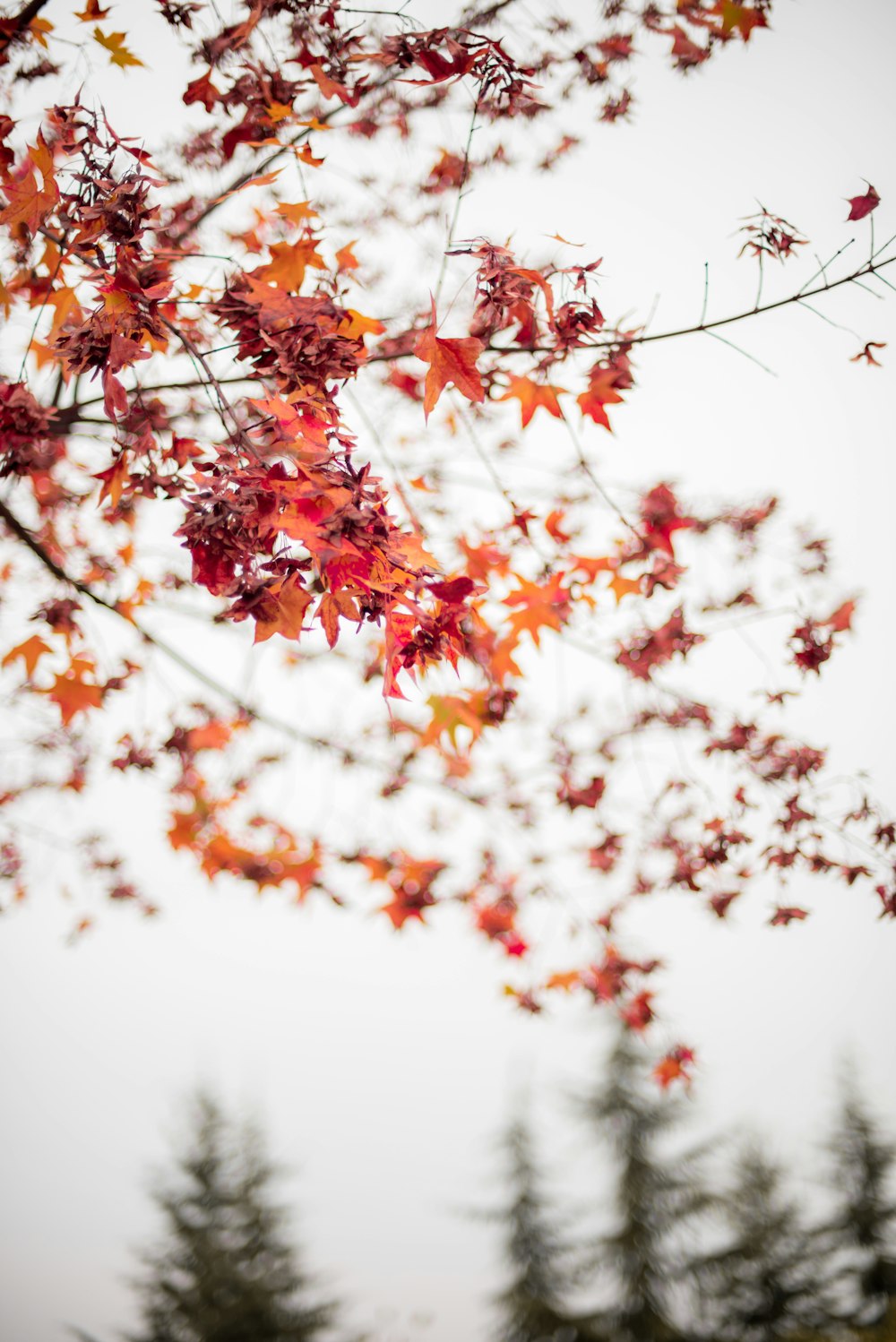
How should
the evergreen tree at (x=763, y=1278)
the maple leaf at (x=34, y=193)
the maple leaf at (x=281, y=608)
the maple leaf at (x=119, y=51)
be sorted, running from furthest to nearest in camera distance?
the evergreen tree at (x=763, y=1278) → the maple leaf at (x=119, y=51) → the maple leaf at (x=34, y=193) → the maple leaf at (x=281, y=608)

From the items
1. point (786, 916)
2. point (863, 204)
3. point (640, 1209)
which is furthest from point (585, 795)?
point (640, 1209)

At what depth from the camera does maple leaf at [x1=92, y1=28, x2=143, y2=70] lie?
2260mm

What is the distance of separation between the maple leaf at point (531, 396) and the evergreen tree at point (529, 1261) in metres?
12.9

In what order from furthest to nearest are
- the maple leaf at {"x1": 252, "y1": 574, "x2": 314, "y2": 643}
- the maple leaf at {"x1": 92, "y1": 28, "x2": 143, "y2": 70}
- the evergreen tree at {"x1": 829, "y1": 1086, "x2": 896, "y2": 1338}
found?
1. the evergreen tree at {"x1": 829, "y1": 1086, "x2": 896, "y2": 1338}
2. the maple leaf at {"x1": 92, "y1": 28, "x2": 143, "y2": 70}
3. the maple leaf at {"x1": 252, "y1": 574, "x2": 314, "y2": 643}

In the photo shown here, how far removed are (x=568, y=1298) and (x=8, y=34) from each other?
47.0 ft

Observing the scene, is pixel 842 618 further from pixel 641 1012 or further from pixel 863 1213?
pixel 863 1213

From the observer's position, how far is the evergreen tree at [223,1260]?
9.41m

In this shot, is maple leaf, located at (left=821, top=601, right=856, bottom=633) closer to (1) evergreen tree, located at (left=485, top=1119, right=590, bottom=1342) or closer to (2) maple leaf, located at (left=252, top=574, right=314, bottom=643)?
(2) maple leaf, located at (left=252, top=574, right=314, bottom=643)

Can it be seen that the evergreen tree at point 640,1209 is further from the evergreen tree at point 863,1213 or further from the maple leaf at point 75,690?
the maple leaf at point 75,690

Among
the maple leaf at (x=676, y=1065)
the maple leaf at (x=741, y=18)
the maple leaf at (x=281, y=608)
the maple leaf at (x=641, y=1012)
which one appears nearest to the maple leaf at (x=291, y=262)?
the maple leaf at (x=281, y=608)

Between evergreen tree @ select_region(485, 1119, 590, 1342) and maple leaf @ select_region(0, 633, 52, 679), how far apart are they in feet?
40.4

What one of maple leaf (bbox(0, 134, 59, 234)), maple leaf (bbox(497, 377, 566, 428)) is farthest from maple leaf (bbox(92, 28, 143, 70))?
maple leaf (bbox(497, 377, 566, 428))

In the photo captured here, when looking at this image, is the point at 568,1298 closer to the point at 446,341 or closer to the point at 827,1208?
the point at 827,1208

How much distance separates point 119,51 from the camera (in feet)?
7.55
